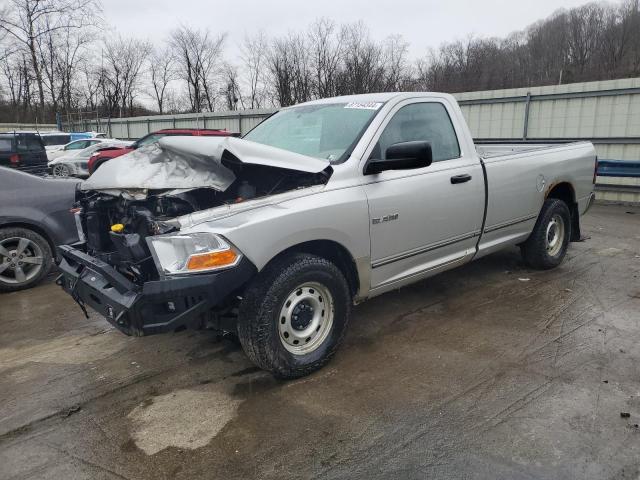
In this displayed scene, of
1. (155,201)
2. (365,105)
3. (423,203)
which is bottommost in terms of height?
(423,203)

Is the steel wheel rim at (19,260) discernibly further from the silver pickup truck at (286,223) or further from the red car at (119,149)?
the red car at (119,149)

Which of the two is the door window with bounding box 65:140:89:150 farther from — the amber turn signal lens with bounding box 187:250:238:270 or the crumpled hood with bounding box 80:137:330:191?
the amber turn signal lens with bounding box 187:250:238:270

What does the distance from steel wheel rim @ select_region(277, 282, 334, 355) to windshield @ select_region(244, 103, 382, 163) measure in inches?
39.1

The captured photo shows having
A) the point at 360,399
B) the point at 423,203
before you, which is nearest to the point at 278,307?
the point at 360,399

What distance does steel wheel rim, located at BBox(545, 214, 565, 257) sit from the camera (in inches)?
229

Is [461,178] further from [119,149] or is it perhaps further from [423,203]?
[119,149]

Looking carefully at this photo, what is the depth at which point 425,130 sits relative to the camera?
170 inches

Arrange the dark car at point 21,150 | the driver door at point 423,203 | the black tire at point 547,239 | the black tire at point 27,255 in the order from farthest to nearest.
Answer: the dark car at point 21,150, the black tire at point 547,239, the black tire at point 27,255, the driver door at point 423,203

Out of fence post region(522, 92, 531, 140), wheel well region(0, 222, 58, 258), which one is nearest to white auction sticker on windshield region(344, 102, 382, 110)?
wheel well region(0, 222, 58, 258)

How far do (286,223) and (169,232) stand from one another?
0.71 m

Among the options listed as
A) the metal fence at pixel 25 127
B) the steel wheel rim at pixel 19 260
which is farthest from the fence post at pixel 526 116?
the metal fence at pixel 25 127

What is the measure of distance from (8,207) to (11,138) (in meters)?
11.7

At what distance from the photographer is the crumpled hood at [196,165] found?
3293 millimetres

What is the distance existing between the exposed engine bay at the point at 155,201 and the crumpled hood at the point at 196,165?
0.05ft
